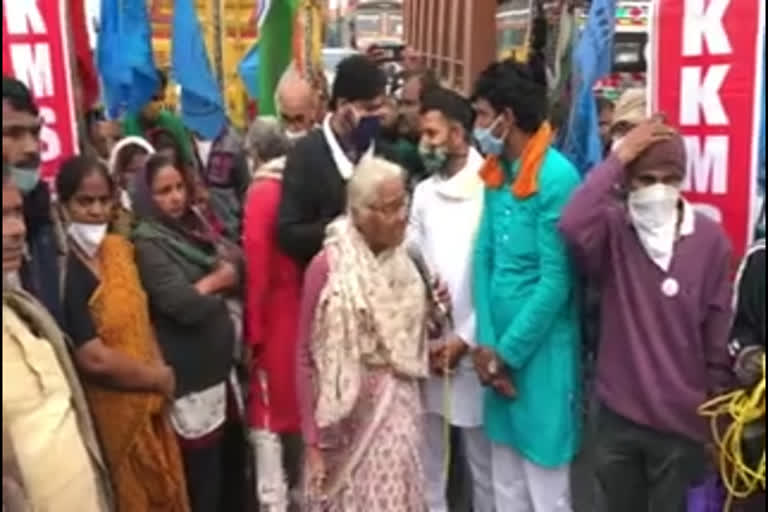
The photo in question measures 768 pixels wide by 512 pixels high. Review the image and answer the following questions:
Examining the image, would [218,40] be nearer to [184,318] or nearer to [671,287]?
[184,318]

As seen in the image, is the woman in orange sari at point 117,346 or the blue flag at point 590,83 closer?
the woman in orange sari at point 117,346

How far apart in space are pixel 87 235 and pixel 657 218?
184 centimetres

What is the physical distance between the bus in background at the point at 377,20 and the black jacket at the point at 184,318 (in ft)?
79.4

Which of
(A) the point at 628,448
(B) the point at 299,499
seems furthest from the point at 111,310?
(A) the point at 628,448

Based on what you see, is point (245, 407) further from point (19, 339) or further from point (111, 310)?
point (19, 339)

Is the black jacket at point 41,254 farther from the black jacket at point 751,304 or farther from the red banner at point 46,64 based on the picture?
the black jacket at point 751,304

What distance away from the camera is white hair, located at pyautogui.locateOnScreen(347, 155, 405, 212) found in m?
4.88

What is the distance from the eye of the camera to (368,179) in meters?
4.90

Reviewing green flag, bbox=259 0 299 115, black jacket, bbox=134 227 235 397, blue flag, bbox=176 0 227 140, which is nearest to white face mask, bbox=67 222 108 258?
black jacket, bbox=134 227 235 397

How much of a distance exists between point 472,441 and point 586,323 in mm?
652

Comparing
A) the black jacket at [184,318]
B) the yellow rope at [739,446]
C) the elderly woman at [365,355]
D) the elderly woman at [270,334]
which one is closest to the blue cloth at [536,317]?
the elderly woman at [365,355]

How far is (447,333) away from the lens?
221 inches

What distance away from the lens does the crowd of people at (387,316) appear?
480cm

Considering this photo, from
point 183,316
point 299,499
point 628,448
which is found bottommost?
point 299,499
